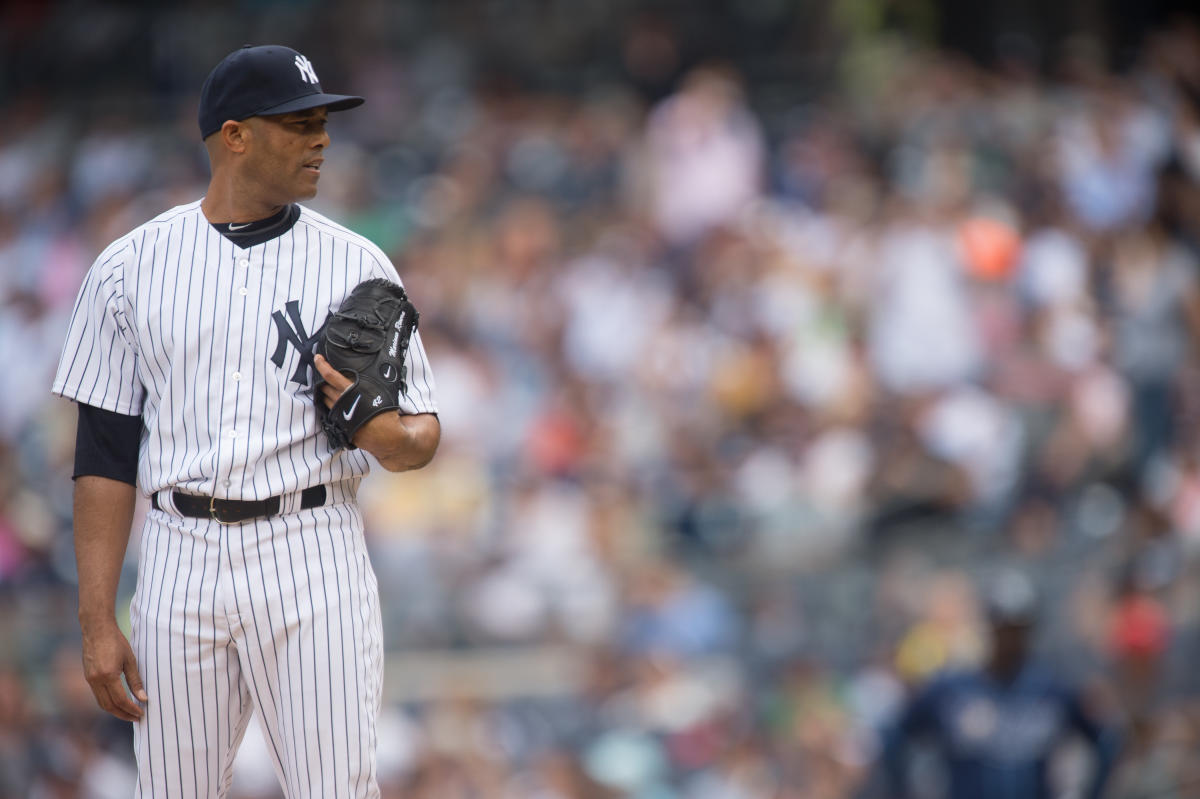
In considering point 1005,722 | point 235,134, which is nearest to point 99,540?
point 235,134

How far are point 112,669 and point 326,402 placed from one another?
645mm

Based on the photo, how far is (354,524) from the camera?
3172 mm

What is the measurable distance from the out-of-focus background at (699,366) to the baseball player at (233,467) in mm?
4565

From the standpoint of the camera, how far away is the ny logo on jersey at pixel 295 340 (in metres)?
3.07

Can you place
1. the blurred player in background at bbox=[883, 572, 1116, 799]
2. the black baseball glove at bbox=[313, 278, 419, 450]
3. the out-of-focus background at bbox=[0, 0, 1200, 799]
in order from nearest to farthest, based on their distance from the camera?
the black baseball glove at bbox=[313, 278, 419, 450] < the blurred player in background at bbox=[883, 572, 1116, 799] < the out-of-focus background at bbox=[0, 0, 1200, 799]

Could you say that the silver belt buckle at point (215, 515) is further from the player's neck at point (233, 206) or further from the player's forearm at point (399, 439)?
the player's neck at point (233, 206)

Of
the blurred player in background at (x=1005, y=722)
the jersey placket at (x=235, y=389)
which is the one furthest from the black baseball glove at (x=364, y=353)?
the blurred player in background at (x=1005, y=722)

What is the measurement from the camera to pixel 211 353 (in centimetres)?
304

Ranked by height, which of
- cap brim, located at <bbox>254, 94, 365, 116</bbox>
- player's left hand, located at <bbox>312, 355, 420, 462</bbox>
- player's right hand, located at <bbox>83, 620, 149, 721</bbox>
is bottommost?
player's right hand, located at <bbox>83, 620, 149, 721</bbox>

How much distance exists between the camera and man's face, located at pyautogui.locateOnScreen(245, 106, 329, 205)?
3.05m

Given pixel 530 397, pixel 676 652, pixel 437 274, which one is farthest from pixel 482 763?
pixel 437 274

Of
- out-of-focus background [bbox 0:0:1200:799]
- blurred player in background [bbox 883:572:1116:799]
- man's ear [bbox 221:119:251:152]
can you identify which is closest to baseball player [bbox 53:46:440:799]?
man's ear [bbox 221:119:251:152]

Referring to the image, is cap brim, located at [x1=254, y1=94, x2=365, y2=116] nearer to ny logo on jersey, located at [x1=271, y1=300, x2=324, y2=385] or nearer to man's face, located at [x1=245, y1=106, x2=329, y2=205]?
man's face, located at [x1=245, y1=106, x2=329, y2=205]

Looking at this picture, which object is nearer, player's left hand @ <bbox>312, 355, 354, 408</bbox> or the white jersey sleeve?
player's left hand @ <bbox>312, 355, 354, 408</bbox>
